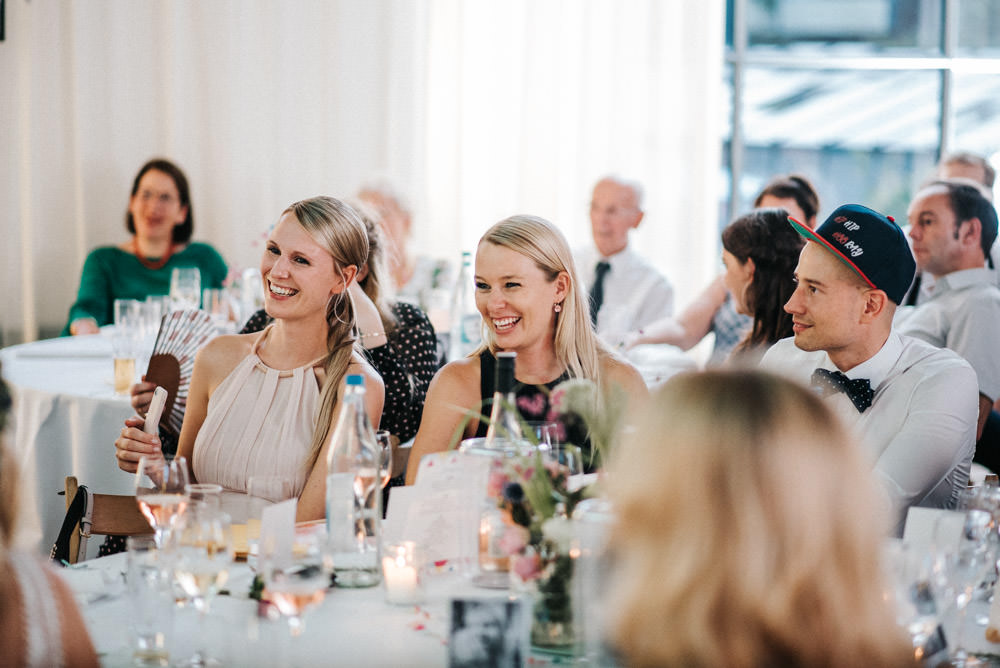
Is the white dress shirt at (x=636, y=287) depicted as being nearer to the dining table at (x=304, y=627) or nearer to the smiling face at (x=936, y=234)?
the smiling face at (x=936, y=234)

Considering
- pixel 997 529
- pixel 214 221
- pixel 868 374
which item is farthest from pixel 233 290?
pixel 997 529

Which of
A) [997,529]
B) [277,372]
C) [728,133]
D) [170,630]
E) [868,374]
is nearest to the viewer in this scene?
[170,630]

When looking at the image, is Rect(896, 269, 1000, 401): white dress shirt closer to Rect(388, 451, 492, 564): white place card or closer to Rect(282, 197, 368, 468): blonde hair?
Rect(282, 197, 368, 468): blonde hair

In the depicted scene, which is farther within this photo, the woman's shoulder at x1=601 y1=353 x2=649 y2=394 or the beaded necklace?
the beaded necklace

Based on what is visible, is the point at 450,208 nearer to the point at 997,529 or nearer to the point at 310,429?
the point at 310,429

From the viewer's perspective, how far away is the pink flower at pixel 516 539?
1.50 m

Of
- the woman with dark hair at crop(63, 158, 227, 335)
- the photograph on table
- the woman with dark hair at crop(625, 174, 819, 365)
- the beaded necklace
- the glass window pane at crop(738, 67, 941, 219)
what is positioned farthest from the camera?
the glass window pane at crop(738, 67, 941, 219)

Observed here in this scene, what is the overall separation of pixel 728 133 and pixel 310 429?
15.4ft

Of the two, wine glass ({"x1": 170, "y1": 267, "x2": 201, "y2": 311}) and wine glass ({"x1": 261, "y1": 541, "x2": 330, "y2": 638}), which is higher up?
wine glass ({"x1": 170, "y1": 267, "x2": 201, "y2": 311})

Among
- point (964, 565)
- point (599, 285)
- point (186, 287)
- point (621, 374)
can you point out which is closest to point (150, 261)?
point (186, 287)

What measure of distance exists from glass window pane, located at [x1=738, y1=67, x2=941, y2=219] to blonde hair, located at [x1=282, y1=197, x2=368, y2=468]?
14.3 feet

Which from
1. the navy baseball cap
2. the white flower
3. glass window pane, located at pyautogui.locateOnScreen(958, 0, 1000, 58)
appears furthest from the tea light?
glass window pane, located at pyautogui.locateOnScreen(958, 0, 1000, 58)

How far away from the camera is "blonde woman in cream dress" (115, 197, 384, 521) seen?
249 cm

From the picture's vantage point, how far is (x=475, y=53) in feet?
19.8
